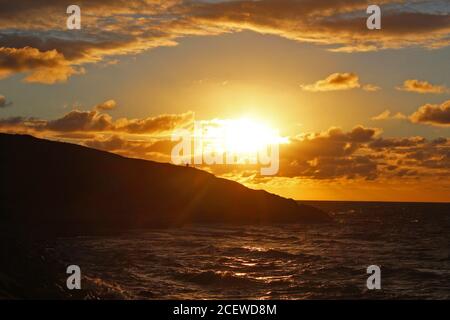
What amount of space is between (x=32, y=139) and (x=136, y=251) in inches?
2986

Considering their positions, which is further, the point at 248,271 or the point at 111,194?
the point at 111,194

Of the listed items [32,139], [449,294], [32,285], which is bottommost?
[449,294]

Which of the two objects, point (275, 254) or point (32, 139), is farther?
point (32, 139)

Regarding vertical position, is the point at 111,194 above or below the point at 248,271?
above

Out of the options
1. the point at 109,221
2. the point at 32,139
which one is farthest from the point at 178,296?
the point at 32,139

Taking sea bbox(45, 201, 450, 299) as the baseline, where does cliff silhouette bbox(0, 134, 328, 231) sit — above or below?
above

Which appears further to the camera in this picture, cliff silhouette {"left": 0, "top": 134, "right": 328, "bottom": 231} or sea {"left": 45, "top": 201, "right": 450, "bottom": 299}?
cliff silhouette {"left": 0, "top": 134, "right": 328, "bottom": 231}

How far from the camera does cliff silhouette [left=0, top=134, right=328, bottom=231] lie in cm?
9038

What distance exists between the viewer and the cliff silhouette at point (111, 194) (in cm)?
9038

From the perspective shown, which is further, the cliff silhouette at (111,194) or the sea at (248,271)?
the cliff silhouette at (111,194)

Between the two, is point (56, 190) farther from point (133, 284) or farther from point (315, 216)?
point (133, 284)

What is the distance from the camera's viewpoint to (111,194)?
105 m

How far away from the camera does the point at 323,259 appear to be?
45.7m

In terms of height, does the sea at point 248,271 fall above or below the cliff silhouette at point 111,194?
below
